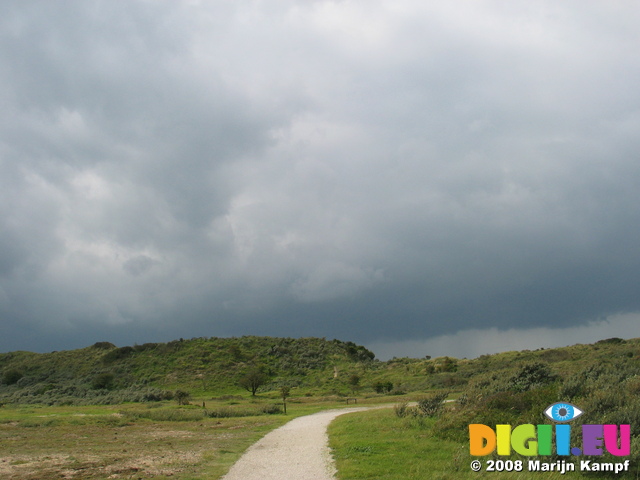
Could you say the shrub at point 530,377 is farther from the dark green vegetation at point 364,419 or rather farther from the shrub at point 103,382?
the shrub at point 103,382

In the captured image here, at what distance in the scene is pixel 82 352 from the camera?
302ft

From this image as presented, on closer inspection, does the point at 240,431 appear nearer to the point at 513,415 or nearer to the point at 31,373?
the point at 513,415

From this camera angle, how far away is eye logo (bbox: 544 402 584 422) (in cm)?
1323

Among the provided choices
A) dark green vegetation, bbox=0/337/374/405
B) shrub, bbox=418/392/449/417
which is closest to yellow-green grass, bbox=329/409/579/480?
shrub, bbox=418/392/449/417

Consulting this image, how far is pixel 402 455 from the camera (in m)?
13.9

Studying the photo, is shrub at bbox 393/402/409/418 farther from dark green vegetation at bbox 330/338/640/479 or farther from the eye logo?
the eye logo

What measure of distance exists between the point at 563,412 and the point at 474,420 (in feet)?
10.7

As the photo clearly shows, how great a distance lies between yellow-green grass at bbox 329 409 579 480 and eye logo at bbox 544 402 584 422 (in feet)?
8.67

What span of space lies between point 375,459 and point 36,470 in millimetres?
10531

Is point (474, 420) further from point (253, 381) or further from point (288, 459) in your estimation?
point (253, 381)

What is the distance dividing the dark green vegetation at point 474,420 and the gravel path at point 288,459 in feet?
1.82

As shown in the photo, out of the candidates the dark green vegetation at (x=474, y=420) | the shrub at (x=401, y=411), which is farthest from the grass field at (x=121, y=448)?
the shrub at (x=401, y=411)

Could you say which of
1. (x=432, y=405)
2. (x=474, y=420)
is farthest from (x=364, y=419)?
(x=474, y=420)

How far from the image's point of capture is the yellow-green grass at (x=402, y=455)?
11164mm
